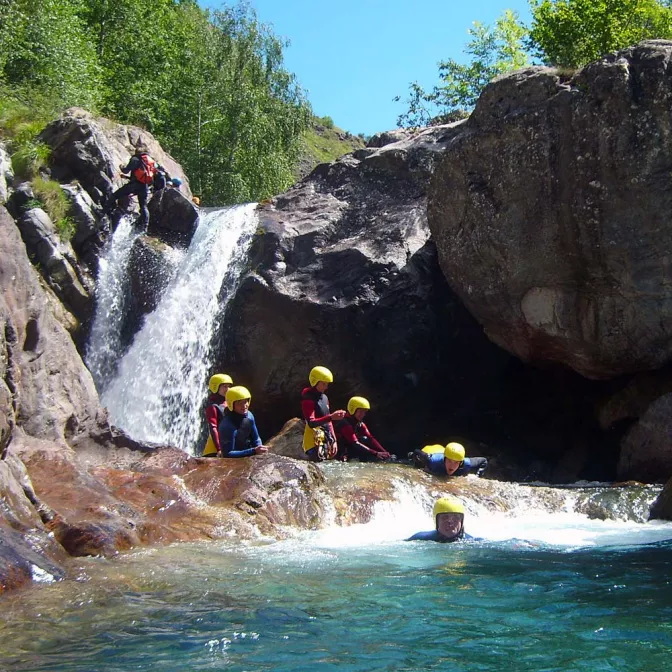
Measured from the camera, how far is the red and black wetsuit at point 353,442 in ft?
43.1

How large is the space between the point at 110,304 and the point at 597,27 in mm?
19117

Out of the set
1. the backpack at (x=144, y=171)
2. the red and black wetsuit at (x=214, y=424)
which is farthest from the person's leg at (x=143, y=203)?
the red and black wetsuit at (x=214, y=424)

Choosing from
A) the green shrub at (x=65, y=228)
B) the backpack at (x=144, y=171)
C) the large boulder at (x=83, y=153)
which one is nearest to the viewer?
the green shrub at (x=65, y=228)

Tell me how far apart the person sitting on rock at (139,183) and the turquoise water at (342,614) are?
1209cm

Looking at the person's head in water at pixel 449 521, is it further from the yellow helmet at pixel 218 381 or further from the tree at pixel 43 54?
the tree at pixel 43 54

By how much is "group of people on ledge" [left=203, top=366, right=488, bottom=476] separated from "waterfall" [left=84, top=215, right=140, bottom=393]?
5.11 m

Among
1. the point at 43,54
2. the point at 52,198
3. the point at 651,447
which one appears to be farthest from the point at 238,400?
the point at 43,54

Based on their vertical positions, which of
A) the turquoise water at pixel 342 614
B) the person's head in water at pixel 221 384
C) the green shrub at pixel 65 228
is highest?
the green shrub at pixel 65 228

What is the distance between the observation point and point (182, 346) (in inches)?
670

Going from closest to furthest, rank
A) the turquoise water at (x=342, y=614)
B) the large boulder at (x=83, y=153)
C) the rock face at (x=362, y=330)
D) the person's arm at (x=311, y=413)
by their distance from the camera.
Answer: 1. the turquoise water at (x=342, y=614)
2. the person's arm at (x=311, y=413)
3. the rock face at (x=362, y=330)
4. the large boulder at (x=83, y=153)

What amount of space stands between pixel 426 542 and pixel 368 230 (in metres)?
10.1

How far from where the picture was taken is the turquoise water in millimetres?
4477

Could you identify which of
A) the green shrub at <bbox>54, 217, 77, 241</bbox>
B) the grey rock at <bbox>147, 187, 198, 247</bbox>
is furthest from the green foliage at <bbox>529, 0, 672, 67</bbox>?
the green shrub at <bbox>54, 217, 77, 241</bbox>

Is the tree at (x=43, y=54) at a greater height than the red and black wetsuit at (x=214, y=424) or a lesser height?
greater
